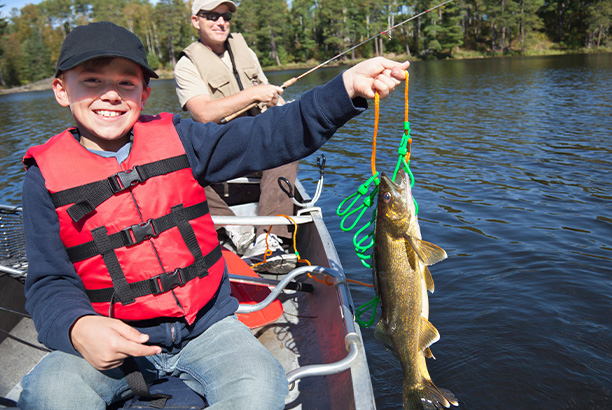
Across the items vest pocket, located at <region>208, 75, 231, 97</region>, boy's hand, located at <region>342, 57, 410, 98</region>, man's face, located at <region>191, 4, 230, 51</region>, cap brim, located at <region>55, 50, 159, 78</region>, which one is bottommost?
vest pocket, located at <region>208, 75, 231, 97</region>

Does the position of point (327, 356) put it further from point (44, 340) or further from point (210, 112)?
point (210, 112)

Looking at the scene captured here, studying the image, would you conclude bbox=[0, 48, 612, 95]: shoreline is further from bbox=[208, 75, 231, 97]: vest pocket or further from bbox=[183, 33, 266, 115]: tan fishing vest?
bbox=[208, 75, 231, 97]: vest pocket

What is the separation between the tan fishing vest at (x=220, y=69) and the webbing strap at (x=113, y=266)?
3.31 metres

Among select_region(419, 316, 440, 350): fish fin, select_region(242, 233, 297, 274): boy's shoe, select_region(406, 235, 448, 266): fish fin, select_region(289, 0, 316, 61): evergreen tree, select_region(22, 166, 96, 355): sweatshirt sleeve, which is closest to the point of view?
select_region(22, 166, 96, 355): sweatshirt sleeve

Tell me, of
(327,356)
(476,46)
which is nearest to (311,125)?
(327,356)

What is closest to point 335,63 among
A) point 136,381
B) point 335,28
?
point 335,28

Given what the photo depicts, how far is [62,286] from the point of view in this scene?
81.2 inches

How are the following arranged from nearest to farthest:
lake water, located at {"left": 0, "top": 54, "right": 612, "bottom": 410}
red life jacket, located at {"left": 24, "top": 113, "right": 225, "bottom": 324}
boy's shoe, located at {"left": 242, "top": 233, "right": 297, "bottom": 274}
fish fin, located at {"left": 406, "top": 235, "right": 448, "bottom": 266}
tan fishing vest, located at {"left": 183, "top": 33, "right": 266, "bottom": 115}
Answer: red life jacket, located at {"left": 24, "top": 113, "right": 225, "bottom": 324} → fish fin, located at {"left": 406, "top": 235, "right": 448, "bottom": 266} → lake water, located at {"left": 0, "top": 54, "right": 612, "bottom": 410} → boy's shoe, located at {"left": 242, "top": 233, "right": 297, "bottom": 274} → tan fishing vest, located at {"left": 183, "top": 33, "right": 266, "bottom": 115}

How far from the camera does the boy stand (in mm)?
1961

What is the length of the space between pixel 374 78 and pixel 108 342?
1.53m

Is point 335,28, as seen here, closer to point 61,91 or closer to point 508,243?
point 508,243

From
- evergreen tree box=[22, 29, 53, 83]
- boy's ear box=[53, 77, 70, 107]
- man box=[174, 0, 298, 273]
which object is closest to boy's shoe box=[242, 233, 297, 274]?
man box=[174, 0, 298, 273]

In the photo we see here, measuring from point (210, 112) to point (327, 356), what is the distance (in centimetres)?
274

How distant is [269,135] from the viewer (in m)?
2.19
